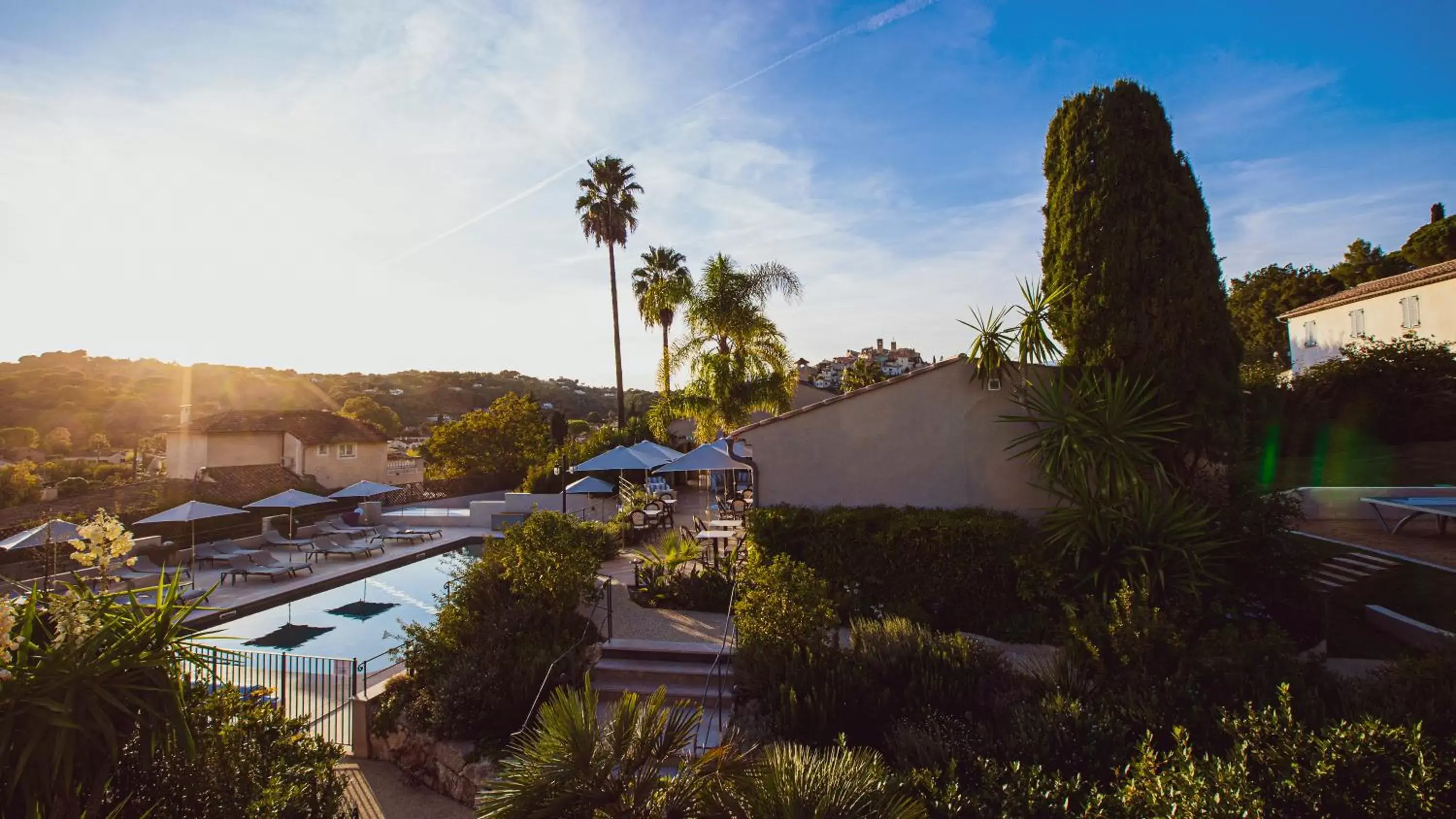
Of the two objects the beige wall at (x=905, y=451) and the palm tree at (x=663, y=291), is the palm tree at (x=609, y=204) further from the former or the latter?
the beige wall at (x=905, y=451)

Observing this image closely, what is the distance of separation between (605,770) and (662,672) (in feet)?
17.8

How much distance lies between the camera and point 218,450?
3362cm

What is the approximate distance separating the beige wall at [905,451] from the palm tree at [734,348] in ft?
35.9

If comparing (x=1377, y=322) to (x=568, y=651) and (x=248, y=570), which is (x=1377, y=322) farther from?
(x=248, y=570)

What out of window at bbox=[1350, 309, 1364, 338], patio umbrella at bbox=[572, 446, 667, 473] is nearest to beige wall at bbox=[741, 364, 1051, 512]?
patio umbrella at bbox=[572, 446, 667, 473]

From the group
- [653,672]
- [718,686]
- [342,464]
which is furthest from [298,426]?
[718,686]

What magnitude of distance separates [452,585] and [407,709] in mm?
3320

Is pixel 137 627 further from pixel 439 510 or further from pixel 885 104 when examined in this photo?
pixel 439 510

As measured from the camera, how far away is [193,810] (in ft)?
18.6

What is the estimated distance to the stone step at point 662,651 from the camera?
10047mm

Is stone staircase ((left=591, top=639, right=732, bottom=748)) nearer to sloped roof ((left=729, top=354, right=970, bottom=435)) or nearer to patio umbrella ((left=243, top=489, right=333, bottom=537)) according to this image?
sloped roof ((left=729, top=354, right=970, bottom=435))

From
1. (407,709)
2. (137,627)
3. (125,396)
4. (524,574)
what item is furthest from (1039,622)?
(125,396)

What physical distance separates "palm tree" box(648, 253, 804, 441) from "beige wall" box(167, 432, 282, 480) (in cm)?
2369

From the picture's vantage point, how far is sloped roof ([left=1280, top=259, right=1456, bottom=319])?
1070 inches
